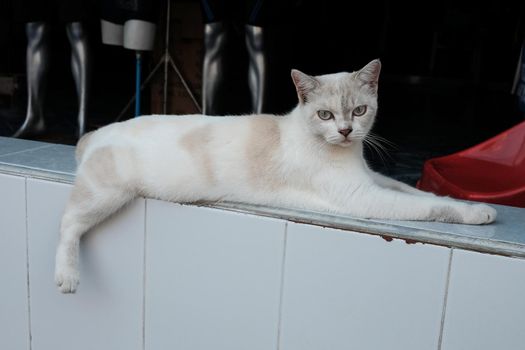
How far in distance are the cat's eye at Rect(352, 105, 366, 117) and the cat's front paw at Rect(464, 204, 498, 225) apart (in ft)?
0.80

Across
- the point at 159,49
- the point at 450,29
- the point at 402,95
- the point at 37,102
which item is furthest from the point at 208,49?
the point at 450,29

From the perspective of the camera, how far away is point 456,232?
2.67ft

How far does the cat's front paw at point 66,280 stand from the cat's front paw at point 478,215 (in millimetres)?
687

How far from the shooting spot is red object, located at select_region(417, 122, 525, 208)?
121 centimetres

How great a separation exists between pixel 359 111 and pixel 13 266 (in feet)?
2.46

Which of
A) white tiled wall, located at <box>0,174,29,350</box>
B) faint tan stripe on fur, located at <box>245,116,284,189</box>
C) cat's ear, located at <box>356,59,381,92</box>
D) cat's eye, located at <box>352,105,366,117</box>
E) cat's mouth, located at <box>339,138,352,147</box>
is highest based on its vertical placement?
cat's ear, located at <box>356,59,381,92</box>

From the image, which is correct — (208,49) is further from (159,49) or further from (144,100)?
(144,100)

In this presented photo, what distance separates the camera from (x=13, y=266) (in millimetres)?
1074

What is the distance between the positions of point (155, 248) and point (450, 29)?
6.65 m

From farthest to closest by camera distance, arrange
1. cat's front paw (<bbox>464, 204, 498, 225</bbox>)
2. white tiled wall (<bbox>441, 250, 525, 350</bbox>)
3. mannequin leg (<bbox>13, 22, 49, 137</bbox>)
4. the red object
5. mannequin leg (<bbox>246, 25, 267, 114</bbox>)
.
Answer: mannequin leg (<bbox>13, 22, 49, 137</bbox>) → mannequin leg (<bbox>246, 25, 267, 114</bbox>) → the red object → cat's front paw (<bbox>464, 204, 498, 225</bbox>) → white tiled wall (<bbox>441, 250, 525, 350</bbox>)

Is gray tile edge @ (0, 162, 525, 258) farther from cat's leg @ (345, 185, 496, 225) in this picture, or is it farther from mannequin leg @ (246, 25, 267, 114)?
mannequin leg @ (246, 25, 267, 114)

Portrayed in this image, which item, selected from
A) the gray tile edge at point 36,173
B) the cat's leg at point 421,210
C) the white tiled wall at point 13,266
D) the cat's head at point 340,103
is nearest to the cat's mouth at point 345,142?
the cat's head at point 340,103

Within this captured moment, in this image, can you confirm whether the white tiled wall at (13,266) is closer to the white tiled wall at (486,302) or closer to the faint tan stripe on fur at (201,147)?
the faint tan stripe on fur at (201,147)

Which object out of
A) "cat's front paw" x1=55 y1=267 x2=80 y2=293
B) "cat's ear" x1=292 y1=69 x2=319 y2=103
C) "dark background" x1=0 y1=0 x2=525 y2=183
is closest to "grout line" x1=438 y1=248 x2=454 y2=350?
"cat's ear" x1=292 y1=69 x2=319 y2=103
